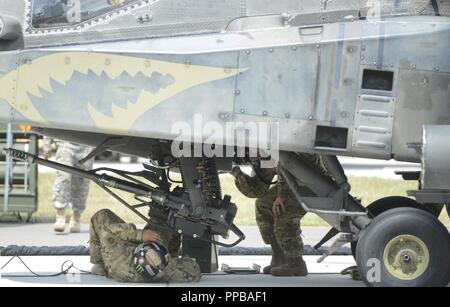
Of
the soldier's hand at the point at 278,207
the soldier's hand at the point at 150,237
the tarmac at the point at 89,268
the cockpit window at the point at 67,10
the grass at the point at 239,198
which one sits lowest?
the grass at the point at 239,198

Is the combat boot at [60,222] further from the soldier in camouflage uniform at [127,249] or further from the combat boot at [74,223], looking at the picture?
the soldier in camouflage uniform at [127,249]

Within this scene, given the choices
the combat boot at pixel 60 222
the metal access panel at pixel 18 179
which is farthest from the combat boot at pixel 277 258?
the metal access panel at pixel 18 179

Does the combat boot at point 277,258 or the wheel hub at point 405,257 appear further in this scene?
the combat boot at point 277,258

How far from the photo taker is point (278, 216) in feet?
29.0

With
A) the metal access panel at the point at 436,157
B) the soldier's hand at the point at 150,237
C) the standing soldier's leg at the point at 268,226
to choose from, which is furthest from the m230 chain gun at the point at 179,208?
the metal access panel at the point at 436,157

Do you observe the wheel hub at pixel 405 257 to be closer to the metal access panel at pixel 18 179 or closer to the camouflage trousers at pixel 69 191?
the camouflage trousers at pixel 69 191

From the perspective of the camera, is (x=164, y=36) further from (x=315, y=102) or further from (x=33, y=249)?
(x=33, y=249)

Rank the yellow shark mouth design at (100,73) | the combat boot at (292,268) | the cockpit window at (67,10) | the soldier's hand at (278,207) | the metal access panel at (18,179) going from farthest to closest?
the metal access panel at (18,179), the combat boot at (292,268), the soldier's hand at (278,207), the cockpit window at (67,10), the yellow shark mouth design at (100,73)

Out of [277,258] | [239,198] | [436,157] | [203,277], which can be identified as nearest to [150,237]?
[203,277]

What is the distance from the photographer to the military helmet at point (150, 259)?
812 cm

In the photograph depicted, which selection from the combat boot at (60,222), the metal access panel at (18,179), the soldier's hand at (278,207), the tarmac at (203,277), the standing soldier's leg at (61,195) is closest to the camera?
the tarmac at (203,277)

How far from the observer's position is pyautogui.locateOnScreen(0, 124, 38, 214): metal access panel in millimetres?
14008

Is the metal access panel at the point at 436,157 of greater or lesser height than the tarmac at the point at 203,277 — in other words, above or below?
above
